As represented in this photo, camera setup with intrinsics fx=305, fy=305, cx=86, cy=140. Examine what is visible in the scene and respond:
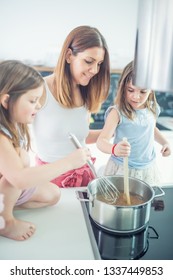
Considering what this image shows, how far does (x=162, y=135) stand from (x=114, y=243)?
11.8 inches

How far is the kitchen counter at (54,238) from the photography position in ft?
1.67

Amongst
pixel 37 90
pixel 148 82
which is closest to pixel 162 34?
pixel 148 82

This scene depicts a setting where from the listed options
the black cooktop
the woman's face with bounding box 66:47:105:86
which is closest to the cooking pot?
the black cooktop

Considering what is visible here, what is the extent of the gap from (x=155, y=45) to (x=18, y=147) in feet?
0.94

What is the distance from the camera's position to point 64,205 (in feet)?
2.08

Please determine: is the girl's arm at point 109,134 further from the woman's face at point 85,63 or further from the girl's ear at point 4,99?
the girl's ear at point 4,99

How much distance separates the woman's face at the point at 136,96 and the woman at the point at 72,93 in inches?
2.6

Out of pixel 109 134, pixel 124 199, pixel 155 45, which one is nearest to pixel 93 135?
pixel 109 134

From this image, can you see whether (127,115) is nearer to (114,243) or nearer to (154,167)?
(154,167)

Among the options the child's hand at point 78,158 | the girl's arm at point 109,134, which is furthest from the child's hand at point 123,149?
the child's hand at point 78,158

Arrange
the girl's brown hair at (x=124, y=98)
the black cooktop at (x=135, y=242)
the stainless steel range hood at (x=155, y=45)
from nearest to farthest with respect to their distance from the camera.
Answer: the stainless steel range hood at (x=155, y=45)
the black cooktop at (x=135, y=242)
the girl's brown hair at (x=124, y=98)

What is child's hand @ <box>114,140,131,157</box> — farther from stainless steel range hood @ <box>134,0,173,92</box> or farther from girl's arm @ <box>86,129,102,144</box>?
stainless steel range hood @ <box>134,0,173,92</box>

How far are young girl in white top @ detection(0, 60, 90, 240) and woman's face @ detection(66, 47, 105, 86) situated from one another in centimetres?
8

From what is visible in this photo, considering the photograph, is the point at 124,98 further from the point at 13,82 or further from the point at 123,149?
the point at 13,82
